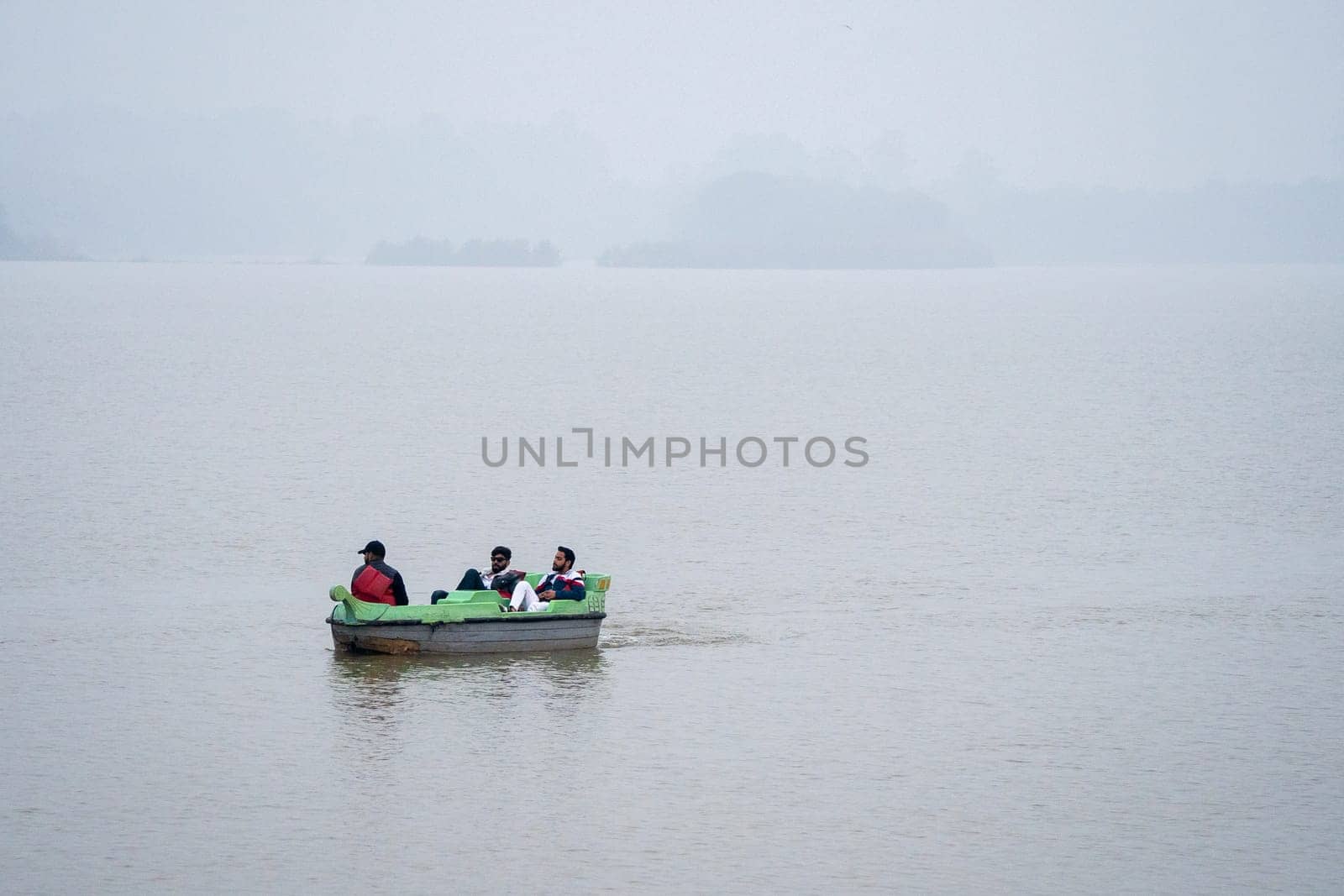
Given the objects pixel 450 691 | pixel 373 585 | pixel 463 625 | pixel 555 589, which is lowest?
pixel 450 691

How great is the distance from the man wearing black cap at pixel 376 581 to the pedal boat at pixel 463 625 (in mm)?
158

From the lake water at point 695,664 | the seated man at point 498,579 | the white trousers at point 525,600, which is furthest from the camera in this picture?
the seated man at point 498,579

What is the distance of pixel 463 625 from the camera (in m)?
23.7

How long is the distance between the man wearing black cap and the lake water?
85 cm

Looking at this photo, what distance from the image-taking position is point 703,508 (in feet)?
129

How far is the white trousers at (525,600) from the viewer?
24.2 m

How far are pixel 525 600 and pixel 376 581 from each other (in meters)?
1.97

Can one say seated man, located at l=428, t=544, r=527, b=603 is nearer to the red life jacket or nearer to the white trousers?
the white trousers

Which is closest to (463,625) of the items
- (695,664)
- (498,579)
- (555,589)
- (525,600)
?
(525,600)

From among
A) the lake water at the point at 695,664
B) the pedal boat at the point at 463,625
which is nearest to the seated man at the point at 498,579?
the pedal boat at the point at 463,625

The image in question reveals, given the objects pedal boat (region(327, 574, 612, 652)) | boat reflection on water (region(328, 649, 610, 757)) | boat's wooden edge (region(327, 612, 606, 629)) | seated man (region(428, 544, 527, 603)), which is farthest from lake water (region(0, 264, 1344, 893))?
seated man (region(428, 544, 527, 603))

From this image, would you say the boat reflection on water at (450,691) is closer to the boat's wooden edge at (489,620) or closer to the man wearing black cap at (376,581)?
the boat's wooden edge at (489,620)

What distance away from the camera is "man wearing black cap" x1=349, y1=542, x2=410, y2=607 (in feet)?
77.2

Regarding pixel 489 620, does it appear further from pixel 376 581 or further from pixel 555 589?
pixel 376 581
